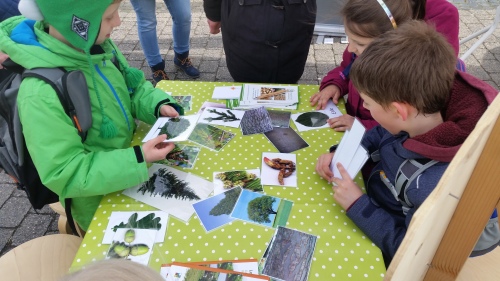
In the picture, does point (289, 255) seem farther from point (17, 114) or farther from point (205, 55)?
point (205, 55)

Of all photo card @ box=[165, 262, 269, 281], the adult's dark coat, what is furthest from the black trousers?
photo card @ box=[165, 262, 269, 281]

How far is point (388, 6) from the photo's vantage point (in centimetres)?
156

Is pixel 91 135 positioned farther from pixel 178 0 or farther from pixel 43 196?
pixel 178 0

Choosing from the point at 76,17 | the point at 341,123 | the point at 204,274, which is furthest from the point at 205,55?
the point at 204,274

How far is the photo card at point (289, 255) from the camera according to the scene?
43.5 inches

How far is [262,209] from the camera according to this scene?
1.31 m

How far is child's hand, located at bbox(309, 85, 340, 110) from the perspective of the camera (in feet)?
6.13

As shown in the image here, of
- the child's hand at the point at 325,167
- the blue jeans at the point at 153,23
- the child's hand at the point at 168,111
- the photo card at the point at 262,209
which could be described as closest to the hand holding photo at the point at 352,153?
the child's hand at the point at 325,167

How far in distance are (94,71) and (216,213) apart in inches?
28.4

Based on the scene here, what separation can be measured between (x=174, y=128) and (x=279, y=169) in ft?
1.48

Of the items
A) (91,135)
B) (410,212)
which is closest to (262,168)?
(410,212)

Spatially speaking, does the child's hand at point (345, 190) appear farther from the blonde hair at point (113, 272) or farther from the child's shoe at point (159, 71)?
the child's shoe at point (159, 71)

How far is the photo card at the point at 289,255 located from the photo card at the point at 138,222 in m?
0.36

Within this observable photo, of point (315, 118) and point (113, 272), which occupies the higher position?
point (113, 272)
